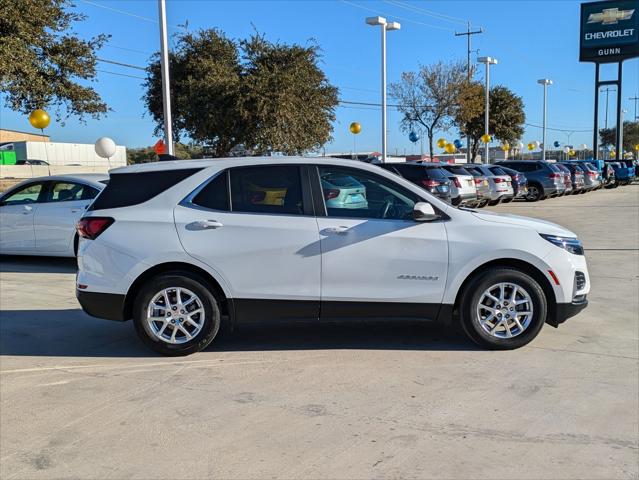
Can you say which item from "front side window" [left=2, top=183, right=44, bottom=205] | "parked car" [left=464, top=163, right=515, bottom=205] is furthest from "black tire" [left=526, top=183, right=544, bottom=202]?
"front side window" [left=2, top=183, right=44, bottom=205]

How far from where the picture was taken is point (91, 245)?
556 cm

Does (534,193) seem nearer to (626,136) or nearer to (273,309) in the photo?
(273,309)

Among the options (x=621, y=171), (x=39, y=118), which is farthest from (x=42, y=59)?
(x=621, y=171)

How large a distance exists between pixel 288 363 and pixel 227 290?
0.83 metres

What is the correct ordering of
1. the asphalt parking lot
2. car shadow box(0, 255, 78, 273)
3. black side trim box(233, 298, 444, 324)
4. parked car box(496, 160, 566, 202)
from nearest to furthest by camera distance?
the asphalt parking lot → black side trim box(233, 298, 444, 324) → car shadow box(0, 255, 78, 273) → parked car box(496, 160, 566, 202)

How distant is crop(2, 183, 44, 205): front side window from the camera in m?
10.5

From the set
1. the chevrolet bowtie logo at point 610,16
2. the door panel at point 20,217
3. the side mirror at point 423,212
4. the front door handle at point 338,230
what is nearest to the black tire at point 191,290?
the front door handle at point 338,230

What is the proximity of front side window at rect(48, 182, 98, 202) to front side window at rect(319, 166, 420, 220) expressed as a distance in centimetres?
588

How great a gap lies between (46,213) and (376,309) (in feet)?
23.1

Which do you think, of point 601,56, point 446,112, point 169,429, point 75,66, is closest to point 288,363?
point 169,429

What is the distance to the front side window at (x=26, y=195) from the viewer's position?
1052cm

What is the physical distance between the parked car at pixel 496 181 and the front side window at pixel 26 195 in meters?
15.4

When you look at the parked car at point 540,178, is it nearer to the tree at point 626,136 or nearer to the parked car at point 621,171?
the parked car at point 621,171

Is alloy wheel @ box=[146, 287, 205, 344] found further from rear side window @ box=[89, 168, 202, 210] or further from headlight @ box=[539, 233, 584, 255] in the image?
headlight @ box=[539, 233, 584, 255]
